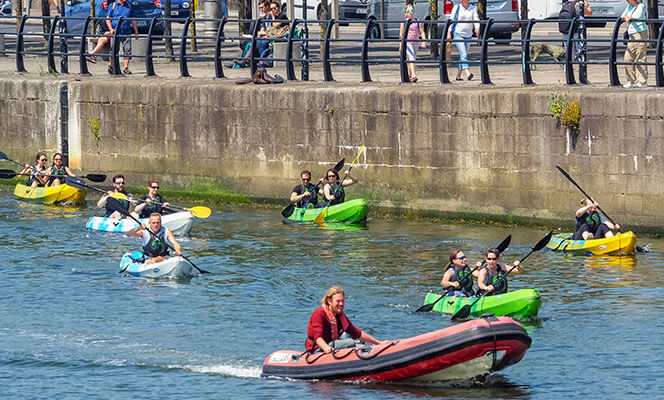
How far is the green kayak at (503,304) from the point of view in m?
18.1

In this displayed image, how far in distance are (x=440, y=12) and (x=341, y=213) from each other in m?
17.5

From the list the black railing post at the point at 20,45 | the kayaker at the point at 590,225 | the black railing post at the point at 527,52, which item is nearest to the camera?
the kayaker at the point at 590,225

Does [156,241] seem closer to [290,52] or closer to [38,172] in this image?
[290,52]

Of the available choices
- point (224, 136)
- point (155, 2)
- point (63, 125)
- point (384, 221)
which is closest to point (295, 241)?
point (384, 221)

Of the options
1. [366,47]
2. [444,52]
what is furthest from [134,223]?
[444,52]

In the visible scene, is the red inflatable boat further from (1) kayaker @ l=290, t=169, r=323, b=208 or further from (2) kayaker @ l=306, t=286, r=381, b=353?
(1) kayaker @ l=290, t=169, r=323, b=208

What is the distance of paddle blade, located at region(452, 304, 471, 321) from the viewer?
60.1 ft

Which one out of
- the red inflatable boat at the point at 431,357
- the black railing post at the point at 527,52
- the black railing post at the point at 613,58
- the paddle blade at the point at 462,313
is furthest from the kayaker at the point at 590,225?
the red inflatable boat at the point at 431,357

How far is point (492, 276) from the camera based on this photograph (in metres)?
18.9

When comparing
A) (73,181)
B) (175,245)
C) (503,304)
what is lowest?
(503,304)

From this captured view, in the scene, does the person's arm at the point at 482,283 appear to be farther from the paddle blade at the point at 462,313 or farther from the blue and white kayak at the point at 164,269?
the blue and white kayak at the point at 164,269

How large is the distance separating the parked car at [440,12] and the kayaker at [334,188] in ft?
33.5

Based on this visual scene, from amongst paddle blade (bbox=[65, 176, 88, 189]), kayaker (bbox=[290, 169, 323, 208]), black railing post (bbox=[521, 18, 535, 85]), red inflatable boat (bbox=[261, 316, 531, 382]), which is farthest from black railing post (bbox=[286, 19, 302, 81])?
red inflatable boat (bbox=[261, 316, 531, 382])

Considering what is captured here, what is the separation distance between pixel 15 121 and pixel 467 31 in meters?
11.6
